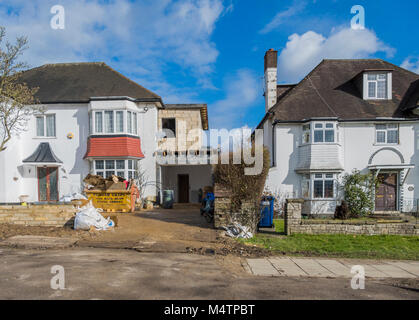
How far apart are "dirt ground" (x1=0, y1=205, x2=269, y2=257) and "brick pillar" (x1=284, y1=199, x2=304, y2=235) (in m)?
2.63

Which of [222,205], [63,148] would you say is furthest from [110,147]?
[222,205]

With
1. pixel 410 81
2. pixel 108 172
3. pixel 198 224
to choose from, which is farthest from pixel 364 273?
pixel 410 81

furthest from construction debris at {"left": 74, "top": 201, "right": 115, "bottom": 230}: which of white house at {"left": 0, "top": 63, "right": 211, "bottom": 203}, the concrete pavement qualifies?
white house at {"left": 0, "top": 63, "right": 211, "bottom": 203}

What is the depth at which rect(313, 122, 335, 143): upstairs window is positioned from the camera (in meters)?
15.7

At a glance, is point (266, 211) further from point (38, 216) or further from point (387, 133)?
point (387, 133)

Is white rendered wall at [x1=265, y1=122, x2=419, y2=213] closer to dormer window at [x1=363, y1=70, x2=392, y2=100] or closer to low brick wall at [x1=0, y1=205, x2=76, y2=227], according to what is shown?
dormer window at [x1=363, y1=70, x2=392, y2=100]

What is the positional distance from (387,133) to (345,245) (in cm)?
1115

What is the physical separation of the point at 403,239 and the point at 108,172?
15.7 meters

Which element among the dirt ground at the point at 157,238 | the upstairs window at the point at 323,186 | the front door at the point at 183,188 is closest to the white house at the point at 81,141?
the front door at the point at 183,188

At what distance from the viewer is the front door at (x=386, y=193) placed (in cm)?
1609

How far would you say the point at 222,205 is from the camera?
938 cm

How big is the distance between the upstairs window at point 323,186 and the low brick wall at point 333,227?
5.54 m
